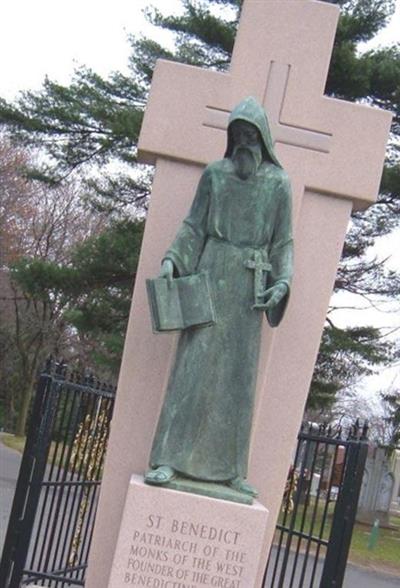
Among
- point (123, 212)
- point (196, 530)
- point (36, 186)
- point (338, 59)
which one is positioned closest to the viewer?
point (196, 530)

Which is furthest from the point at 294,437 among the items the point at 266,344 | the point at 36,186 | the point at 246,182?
the point at 36,186

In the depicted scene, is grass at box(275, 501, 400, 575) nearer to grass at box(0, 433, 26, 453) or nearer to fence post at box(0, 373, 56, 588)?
fence post at box(0, 373, 56, 588)

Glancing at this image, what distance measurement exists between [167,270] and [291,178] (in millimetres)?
1180

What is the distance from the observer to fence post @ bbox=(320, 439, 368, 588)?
6.30 m

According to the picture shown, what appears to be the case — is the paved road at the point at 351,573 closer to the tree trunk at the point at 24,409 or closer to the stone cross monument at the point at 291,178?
the stone cross monument at the point at 291,178

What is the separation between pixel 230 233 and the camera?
5.85 metres

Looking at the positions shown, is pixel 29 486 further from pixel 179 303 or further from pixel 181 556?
pixel 179 303

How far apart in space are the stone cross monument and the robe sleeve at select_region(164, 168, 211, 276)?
39 centimetres

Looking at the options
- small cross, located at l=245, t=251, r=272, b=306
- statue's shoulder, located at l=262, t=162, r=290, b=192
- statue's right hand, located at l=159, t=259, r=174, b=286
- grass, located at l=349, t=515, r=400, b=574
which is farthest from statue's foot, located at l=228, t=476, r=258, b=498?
grass, located at l=349, t=515, r=400, b=574

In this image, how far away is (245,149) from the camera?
575 centimetres

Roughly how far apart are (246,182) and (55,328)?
94.4 feet

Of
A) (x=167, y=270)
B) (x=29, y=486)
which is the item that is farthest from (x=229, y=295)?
(x=29, y=486)

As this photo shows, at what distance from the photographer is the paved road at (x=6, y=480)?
47.8ft

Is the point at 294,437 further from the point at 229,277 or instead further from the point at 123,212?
the point at 123,212
